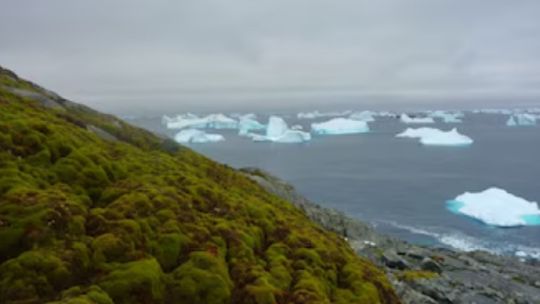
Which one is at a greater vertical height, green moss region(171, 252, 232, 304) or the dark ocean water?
green moss region(171, 252, 232, 304)

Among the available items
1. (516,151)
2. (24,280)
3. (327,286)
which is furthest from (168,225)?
(516,151)

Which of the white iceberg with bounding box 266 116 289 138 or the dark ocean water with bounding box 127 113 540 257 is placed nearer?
the dark ocean water with bounding box 127 113 540 257

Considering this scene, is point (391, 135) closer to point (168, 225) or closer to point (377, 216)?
point (377, 216)

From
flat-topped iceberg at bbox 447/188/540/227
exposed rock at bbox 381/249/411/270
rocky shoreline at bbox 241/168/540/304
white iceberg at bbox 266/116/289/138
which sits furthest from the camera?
white iceberg at bbox 266/116/289/138

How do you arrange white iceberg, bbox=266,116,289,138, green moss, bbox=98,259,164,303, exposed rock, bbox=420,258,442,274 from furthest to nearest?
white iceberg, bbox=266,116,289,138
exposed rock, bbox=420,258,442,274
green moss, bbox=98,259,164,303

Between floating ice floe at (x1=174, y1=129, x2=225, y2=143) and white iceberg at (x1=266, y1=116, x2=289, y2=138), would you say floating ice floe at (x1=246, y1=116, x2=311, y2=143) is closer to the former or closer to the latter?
white iceberg at (x1=266, y1=116, x2=289, y2=138)

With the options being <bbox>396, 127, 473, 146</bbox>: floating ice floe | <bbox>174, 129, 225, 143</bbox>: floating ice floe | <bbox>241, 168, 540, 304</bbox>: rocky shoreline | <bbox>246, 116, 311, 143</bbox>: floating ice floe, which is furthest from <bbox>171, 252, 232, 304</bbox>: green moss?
<bbox>396, 127, 473, 146</bbox>: floating ice floe

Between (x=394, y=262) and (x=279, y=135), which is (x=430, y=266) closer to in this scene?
(x=394, y=262)

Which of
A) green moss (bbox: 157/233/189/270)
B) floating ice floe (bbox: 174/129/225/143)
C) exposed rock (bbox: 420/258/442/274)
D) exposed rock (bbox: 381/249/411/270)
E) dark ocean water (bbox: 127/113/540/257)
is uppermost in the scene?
green moss (bbox: 157/233/189/270)
